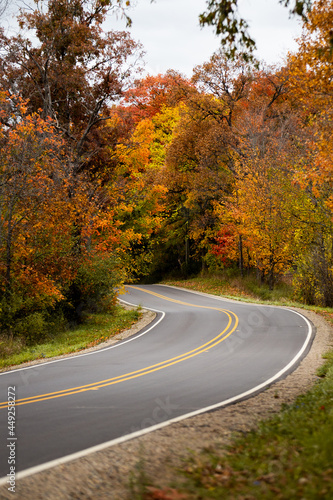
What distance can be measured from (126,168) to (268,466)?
100 feet

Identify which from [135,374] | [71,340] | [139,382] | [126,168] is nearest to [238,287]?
[126,168]

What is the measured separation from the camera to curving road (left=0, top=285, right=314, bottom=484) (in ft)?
22.4

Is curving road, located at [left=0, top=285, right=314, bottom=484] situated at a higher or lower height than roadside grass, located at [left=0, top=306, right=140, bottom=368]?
higher

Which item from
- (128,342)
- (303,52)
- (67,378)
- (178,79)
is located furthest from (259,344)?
(178,79)

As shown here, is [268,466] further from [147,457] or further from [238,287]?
[238,287]

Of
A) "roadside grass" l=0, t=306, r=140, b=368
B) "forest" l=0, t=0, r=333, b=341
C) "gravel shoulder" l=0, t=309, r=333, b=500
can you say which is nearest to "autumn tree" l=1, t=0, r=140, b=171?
"forest" l=0, t=0, r=333, b=341

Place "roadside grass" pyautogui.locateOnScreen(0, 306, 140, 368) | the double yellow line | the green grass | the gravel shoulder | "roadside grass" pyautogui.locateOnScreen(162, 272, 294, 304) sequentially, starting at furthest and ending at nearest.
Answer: "roadside grass" pyautogui.locateOnScreen(162, 272, 294, 304), "roadside grass" pyautogui.locateOnScreen(0, 306, 140, 368), the double yellow line, the gravel shoulder, the green grass

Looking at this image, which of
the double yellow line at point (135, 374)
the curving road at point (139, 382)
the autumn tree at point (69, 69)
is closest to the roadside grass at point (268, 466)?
the curving road at point (139, 382)

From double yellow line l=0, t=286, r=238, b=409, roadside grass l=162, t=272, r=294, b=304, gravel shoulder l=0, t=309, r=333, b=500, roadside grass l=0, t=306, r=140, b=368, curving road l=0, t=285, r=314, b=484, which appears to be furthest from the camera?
roadside grass l=162, t=272, r=294, b=304

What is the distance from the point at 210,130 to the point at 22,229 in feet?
72.5

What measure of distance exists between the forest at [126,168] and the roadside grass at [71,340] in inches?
38.5

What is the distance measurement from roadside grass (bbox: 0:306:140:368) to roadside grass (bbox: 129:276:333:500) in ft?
31.5

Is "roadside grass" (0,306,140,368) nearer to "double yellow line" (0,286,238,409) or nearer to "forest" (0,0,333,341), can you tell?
"forest" (0,0,333,341)

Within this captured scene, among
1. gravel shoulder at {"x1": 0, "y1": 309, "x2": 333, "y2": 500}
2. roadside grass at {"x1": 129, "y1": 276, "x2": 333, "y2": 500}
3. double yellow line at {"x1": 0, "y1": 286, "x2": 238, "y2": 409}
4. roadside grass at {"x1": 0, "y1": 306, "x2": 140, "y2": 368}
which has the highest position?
roadside grass at {"x1": 129, "y1": 276, "x2": 333, "y2": 500}
